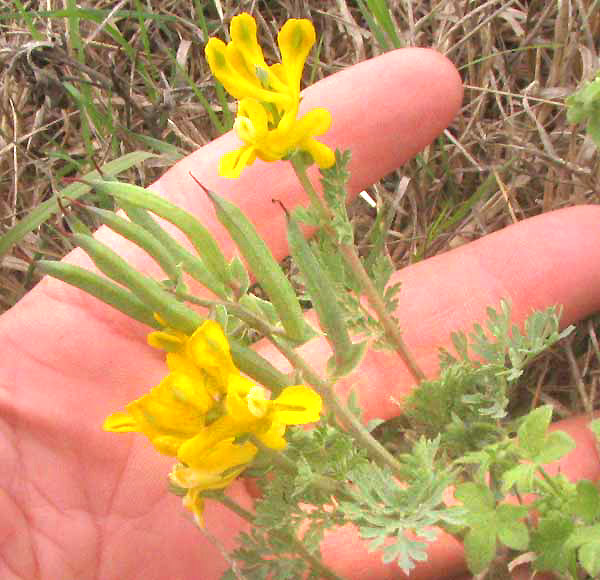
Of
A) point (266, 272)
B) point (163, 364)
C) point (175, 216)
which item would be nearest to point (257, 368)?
point (266, 272)

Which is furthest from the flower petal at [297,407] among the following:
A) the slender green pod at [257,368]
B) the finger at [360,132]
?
the finger at [360,132]

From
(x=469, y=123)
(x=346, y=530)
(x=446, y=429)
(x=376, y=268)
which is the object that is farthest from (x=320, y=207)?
(x=469, y=123)

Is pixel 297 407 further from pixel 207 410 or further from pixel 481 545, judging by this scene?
pixel 481 545

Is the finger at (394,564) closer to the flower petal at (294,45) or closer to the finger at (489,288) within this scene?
the finger at (489,288)

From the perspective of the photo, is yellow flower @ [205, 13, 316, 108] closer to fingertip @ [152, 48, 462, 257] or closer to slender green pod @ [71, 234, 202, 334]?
slender green pod @ [71, 234, 202, 334]

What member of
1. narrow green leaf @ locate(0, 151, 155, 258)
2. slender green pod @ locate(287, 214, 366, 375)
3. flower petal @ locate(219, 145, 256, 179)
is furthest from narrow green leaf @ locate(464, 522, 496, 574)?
narrow green leaf @ locate(0, 151, 155, 258)
